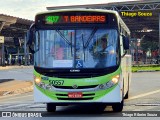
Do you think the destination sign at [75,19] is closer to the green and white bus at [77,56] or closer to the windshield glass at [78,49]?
the green and white bus at [77,56]

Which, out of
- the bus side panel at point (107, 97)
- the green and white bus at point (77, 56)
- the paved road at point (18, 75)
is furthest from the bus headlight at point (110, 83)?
the paved road at point (18, 75)

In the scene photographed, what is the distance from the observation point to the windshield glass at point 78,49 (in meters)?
12.4

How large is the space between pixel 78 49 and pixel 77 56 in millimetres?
185

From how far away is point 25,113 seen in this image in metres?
12.9

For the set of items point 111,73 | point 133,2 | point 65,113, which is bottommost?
point 65,113

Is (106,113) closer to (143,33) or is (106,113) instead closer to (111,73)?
(111,73)

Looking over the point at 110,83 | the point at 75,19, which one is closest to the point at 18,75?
the point at 75,19

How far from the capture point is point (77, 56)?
12438mm

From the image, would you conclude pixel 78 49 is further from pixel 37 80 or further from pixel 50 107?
pixel 50 107

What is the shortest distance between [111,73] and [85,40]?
109 centimetres

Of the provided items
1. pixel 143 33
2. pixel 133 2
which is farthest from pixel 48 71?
pixel 143 33

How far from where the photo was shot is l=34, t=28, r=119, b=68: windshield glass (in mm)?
12406

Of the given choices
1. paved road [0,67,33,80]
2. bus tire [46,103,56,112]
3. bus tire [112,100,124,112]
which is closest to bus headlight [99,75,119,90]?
bus tire [112,100,124,112]

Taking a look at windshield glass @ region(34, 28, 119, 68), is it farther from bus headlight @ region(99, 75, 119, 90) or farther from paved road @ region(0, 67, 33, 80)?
paved road @ region(0, 67, 33, 80)
